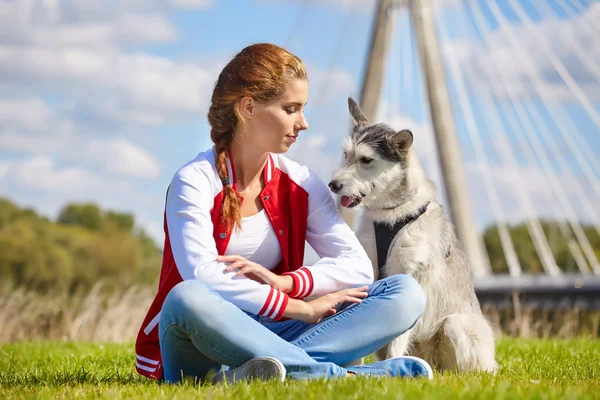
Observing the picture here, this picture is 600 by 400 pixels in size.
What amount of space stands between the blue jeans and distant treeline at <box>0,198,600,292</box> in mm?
29408

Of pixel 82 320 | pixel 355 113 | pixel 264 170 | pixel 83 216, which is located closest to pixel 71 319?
pixel 82 320

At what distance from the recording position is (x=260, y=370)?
335 cm

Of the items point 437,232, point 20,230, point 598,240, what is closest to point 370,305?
point 437,232

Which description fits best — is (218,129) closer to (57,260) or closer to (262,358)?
(262,358)

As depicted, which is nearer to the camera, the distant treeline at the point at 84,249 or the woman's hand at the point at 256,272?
the woman's hand at the point at 256,272

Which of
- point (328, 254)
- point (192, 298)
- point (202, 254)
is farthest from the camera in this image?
point (328, 254)

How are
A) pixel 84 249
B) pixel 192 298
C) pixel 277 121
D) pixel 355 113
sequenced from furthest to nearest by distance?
pixel 84 249 < pixel 355 113 < pixel 277 121 < pixel 192 298

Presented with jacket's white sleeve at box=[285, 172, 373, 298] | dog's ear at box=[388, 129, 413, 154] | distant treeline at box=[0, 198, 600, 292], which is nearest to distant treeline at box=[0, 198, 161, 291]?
distant treeline at box=[0, 198, 600, 292]

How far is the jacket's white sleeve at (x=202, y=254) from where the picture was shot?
134 inches

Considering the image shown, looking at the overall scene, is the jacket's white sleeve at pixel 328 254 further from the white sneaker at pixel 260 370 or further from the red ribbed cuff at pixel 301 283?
the white sneaker at pixel 260 370

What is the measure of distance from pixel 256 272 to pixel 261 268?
29 mm

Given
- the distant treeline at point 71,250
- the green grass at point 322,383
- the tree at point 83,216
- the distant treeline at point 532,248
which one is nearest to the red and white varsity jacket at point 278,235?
the green grass at point 322,383

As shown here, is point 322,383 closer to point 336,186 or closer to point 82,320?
point 336,186

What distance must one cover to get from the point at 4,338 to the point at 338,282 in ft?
21.7
